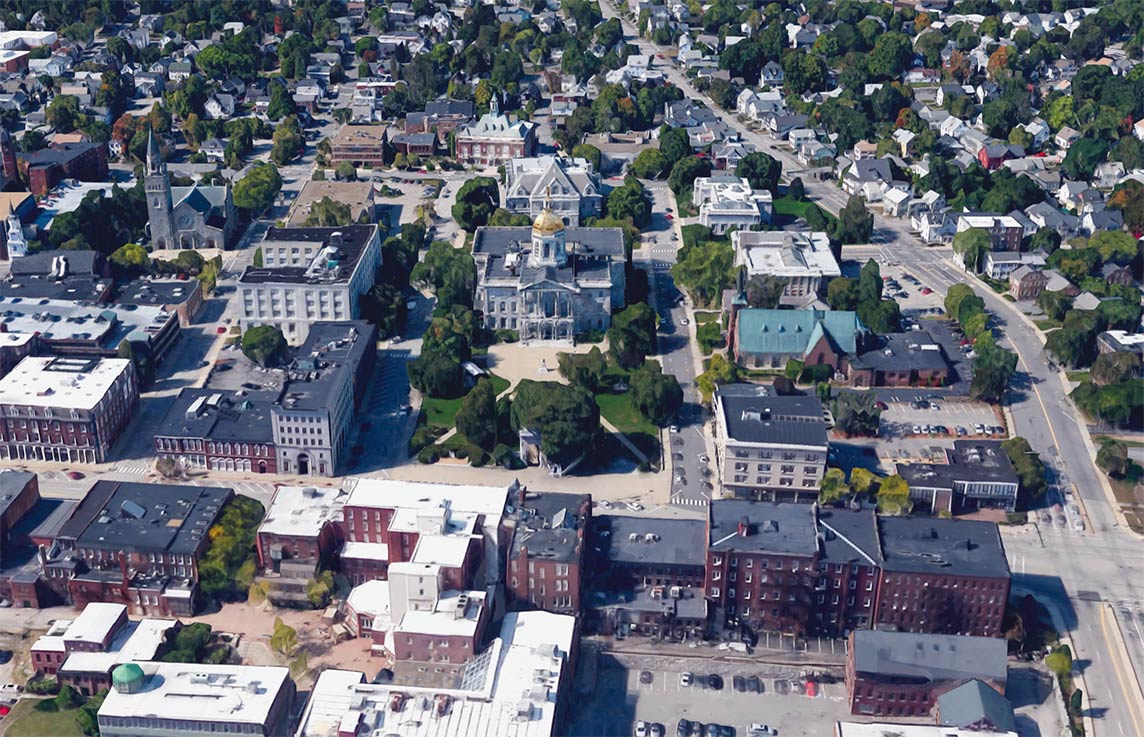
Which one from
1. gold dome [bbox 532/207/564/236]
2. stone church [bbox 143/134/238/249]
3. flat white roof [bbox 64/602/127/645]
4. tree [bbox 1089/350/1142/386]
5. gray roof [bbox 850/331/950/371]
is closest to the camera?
flat white roof [bbox 64/602/127/645]

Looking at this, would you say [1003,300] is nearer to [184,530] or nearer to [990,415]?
[990,415]

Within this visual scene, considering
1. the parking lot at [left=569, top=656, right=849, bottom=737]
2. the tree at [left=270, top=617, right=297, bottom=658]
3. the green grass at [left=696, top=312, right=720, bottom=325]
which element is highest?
the green grass at [left=696, top=312, right=720, bottom=325]

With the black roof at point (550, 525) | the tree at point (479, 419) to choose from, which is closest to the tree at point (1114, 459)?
the black roof at point (550, 525)

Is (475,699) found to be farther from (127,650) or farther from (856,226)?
(856,226)

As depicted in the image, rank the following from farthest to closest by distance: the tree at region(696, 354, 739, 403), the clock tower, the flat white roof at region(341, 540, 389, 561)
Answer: the clock tower, the tree at region(696, 354, 739, 403), the flat white roof at region(341, 540, 389, 561)

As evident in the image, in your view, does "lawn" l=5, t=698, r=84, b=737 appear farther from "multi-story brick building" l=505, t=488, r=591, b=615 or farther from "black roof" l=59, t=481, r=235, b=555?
"multi-story brick building" l=505, t=488, r=591, b=615

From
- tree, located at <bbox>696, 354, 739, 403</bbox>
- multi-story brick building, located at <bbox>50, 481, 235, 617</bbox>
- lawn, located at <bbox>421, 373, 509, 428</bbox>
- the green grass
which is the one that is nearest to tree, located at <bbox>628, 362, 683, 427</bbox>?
tree, located at <bbox>696, 354, 739, 403</bbox>
